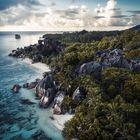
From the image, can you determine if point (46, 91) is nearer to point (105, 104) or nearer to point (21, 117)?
point (21, 117)

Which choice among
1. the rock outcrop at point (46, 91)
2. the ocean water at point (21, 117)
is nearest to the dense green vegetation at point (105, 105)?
the rock outcrop at point (46, 91)

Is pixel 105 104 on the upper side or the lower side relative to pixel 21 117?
upper

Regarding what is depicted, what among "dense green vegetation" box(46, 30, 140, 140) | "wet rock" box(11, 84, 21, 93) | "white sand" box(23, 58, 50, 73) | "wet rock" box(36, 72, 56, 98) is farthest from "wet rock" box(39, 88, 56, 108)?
"white sand" box(23, 58, 50, 73)

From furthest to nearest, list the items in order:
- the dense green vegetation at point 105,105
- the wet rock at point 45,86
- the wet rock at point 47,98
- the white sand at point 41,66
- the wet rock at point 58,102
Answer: the white sand at point 41,66 < the wet rock at point 45,86 < the wet rock at point 47,98 < the wet rock at point 58,102 < the dense green vegetation at point 105,105

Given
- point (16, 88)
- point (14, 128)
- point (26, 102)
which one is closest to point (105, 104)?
point (14, 128)

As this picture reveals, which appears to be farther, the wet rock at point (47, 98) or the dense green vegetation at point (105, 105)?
the wet rock at point (47, 98)

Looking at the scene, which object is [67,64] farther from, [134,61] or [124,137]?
[124,137]

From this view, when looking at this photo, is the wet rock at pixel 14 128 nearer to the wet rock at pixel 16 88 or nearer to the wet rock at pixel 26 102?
the wet rock at pixel 26 102

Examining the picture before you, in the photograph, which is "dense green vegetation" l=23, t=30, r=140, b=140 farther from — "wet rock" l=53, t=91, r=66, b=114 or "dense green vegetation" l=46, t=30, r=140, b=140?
"wet rock" l=53, t=91, r=66, b=114

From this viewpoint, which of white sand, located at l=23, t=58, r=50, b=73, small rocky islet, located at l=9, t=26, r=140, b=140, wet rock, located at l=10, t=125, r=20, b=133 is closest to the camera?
small rocky islet, located at l=9, t=26, r=140, b=140

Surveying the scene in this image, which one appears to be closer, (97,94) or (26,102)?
(97,94)

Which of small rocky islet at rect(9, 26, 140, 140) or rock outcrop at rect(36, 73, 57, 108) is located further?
rock outcrop at rect(36, 73, 57, 108)
